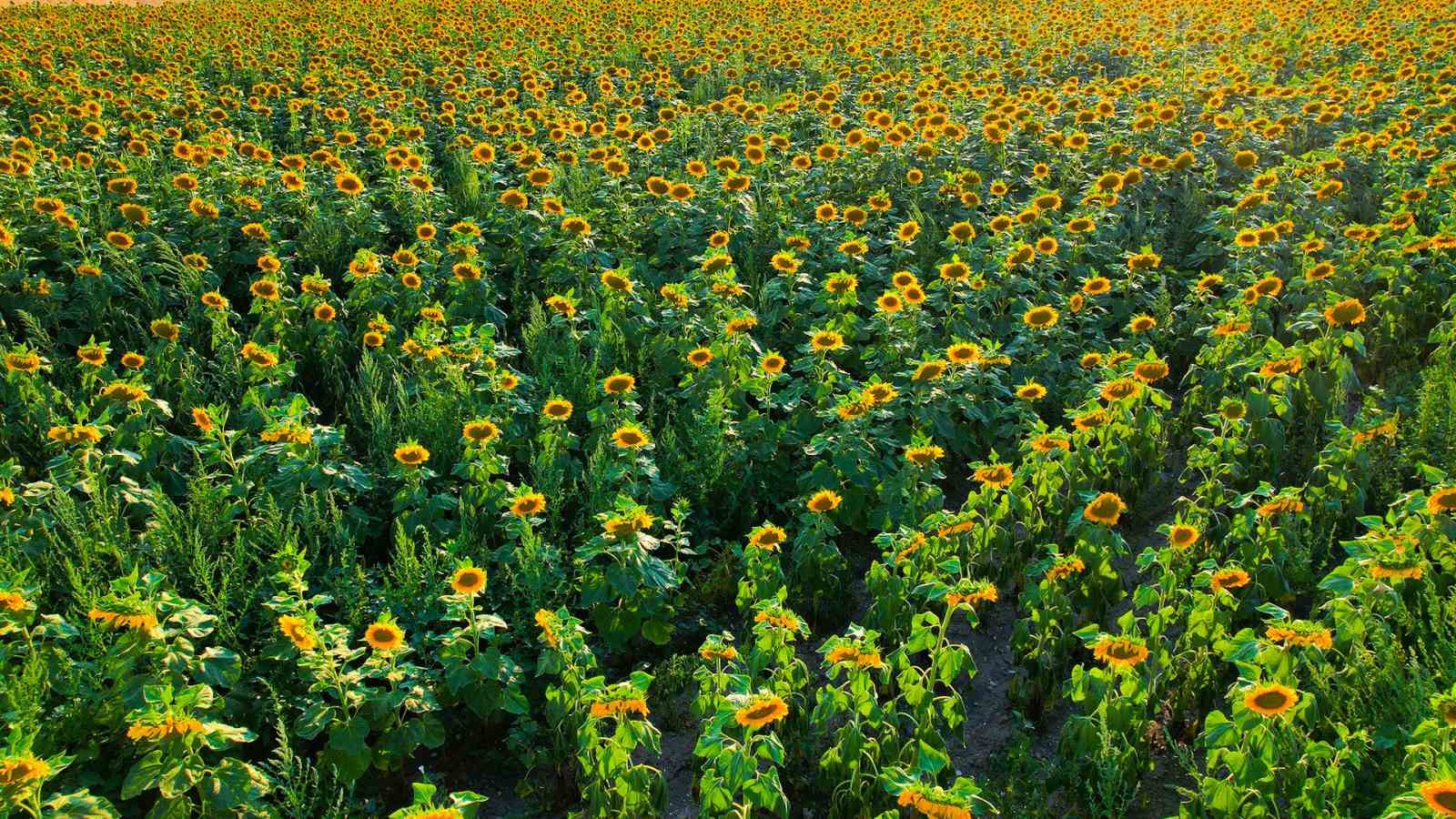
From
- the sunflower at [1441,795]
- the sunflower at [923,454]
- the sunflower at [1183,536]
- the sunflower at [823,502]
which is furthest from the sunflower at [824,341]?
the sunflower at [1441,795]

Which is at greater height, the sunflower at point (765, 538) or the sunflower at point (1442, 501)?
the sunflower at point (1442, 501)

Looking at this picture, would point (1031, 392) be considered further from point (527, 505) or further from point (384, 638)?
point (384, 638)

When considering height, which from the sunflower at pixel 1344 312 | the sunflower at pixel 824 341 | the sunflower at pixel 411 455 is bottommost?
the sunflower at pixel 411 455

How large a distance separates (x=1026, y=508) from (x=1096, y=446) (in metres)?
0.76

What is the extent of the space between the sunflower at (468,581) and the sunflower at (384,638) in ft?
0.77

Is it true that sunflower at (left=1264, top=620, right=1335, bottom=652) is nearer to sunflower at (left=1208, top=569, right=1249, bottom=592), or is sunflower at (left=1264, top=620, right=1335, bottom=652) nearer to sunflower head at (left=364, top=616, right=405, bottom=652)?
sunflower at (left=1208, top=569, right=1249, bottom=592)

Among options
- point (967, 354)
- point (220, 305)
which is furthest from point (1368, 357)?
point (220, 305)

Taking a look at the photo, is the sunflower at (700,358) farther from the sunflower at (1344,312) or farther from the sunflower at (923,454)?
the sunflower at (1344,312)

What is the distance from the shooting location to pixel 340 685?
2.92 m

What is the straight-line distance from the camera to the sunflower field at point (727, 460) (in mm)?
2871

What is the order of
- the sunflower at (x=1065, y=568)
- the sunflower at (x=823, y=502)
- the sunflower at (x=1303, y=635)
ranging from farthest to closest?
the sunflower at (x=823, y=502) → the sunflower at (x=1065, y=568) → the sunflower at (x=1303, y=635)

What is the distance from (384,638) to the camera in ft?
9.59

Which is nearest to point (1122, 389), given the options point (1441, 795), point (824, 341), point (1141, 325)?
point (1141, 325)

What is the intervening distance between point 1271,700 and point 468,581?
237cm
